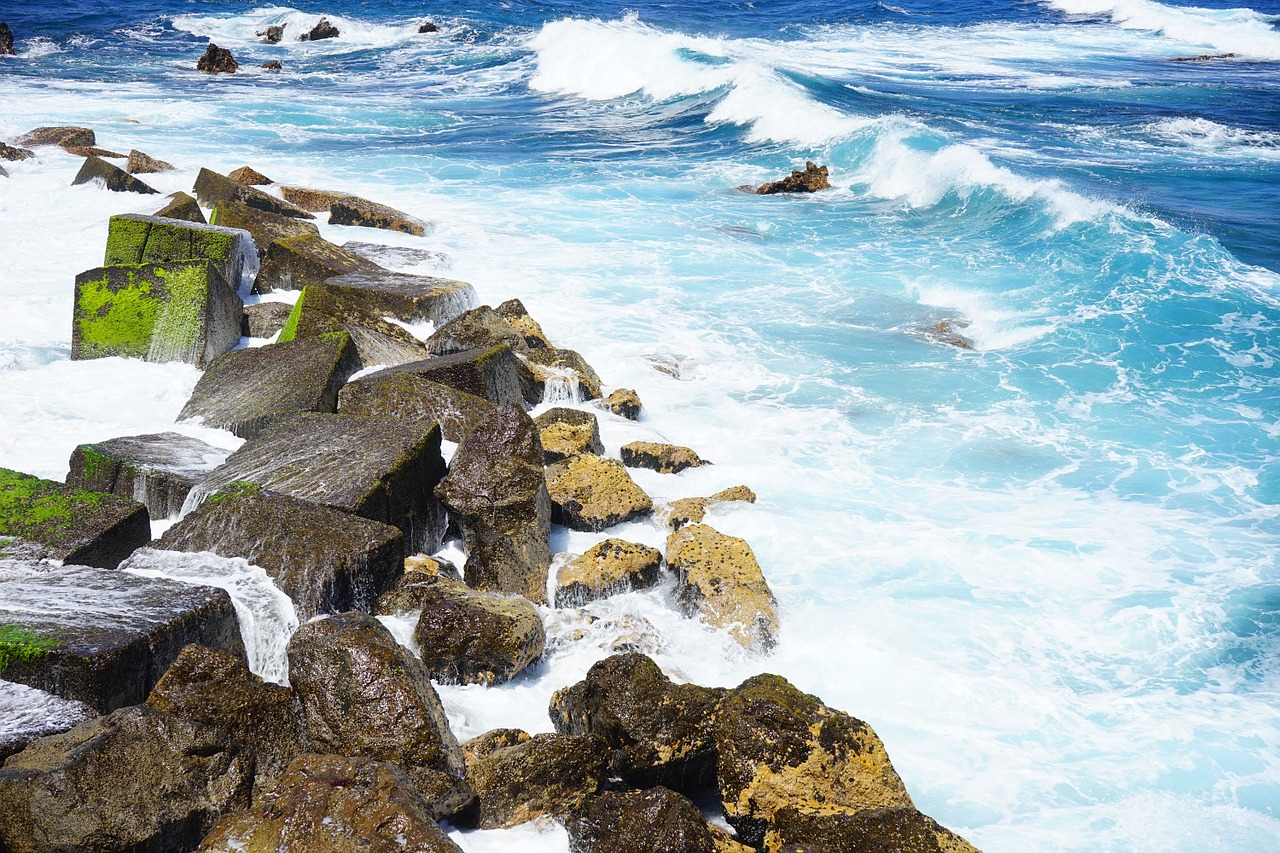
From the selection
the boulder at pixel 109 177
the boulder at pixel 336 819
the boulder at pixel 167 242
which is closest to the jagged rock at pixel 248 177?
the boulder at pixel 109 177

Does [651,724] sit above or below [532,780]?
above

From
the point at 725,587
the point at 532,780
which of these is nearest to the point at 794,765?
the point at 532,780

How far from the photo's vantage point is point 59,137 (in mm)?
15625

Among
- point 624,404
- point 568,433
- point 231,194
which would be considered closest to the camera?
point 568,433

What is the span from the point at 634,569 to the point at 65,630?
281 cm

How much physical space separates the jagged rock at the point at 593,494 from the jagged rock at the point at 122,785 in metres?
2.85

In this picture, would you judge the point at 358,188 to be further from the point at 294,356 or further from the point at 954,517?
the point at 954,517

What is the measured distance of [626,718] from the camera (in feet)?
13.1

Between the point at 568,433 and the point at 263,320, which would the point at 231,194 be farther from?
the point at 568,433

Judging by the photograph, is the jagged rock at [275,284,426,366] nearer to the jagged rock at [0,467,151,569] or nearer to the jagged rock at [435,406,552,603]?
the jagged rock at [435,406,552,603]

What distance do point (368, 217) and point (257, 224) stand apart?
2109 millimetres

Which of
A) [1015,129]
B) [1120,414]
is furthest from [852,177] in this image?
[1120,414]

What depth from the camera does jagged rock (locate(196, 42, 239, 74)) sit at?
2670 cm

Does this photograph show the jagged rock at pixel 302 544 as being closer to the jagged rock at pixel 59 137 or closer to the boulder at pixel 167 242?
the boulder at pixel 167 242
